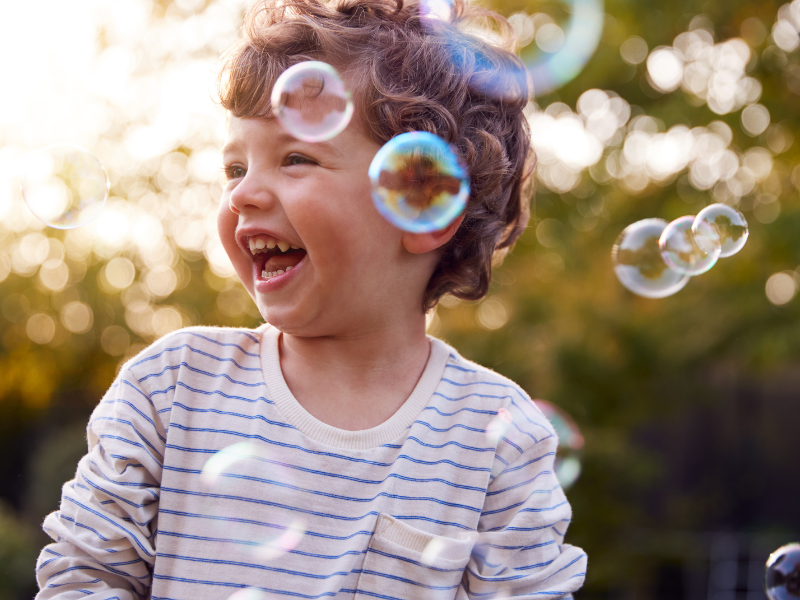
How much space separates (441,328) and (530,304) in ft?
2.58

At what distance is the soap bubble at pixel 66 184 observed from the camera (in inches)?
88.0

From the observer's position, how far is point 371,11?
167 cm

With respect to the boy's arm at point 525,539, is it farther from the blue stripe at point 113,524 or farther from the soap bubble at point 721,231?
the soap bubble at point 721,231

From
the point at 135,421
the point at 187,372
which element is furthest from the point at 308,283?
the point at 135,421

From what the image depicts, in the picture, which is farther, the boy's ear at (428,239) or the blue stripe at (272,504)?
the boy's ear at (428,239)

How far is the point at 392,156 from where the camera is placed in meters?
1.52

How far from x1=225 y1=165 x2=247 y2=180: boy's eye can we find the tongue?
0.20 m

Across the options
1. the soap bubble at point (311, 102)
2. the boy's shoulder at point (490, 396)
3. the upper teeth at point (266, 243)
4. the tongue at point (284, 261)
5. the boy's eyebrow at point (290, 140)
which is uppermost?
the soap bubble at point (311, 102)

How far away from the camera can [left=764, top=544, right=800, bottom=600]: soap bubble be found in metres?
2.15

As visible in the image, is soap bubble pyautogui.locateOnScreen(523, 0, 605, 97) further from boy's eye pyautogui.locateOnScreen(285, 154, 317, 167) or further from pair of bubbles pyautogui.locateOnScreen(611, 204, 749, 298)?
boy's eye pyautogui.locateOnScreen(285, 154, 317, 167)

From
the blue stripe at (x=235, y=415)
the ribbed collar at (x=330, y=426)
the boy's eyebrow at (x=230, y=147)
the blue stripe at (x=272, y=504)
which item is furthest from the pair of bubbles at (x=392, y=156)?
the blue stripe at (x=272, y=504)

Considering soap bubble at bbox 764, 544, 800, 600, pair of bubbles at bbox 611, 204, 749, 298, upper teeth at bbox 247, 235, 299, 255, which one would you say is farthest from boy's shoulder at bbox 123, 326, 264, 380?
soap bubble at bbox 764, 544, 800, 600

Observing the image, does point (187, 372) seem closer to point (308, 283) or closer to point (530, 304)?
point (308, 283)

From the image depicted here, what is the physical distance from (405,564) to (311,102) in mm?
890
